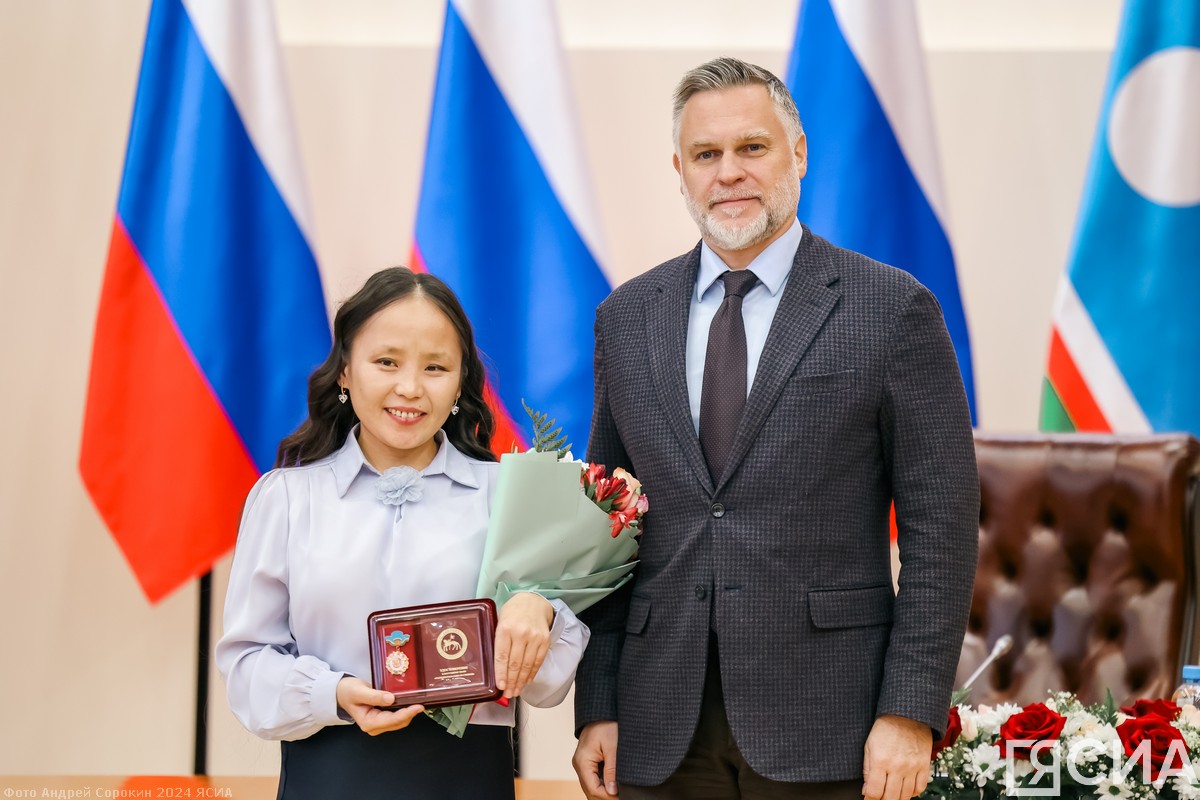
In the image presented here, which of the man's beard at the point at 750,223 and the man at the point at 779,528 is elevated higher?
the man's beard at the point at 750,223

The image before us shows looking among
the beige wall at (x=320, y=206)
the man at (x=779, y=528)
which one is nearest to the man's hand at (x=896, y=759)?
the man at (x=779, y=528)

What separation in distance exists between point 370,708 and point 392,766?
→ 165 millimetres

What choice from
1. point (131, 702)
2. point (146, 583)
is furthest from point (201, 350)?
point (131, 702)

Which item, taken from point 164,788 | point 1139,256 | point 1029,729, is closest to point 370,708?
point 1029,729

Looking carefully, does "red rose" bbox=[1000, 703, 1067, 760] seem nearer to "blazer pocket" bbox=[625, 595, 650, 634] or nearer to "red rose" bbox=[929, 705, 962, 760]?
"red rose" bbox=[929, 705, 962, 760]

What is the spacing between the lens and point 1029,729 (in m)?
2.03

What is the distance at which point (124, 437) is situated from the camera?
3.59 metres

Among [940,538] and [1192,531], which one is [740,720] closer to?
[940,538]

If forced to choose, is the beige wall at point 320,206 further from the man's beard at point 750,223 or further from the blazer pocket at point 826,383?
the blazer pocket at point 826,383

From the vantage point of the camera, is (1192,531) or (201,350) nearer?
(1192,531)

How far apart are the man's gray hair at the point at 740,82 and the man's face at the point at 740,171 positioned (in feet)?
0.04

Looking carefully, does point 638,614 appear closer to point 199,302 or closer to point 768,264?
point 768,264

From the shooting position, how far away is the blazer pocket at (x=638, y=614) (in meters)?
1.99

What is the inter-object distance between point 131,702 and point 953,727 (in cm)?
301
